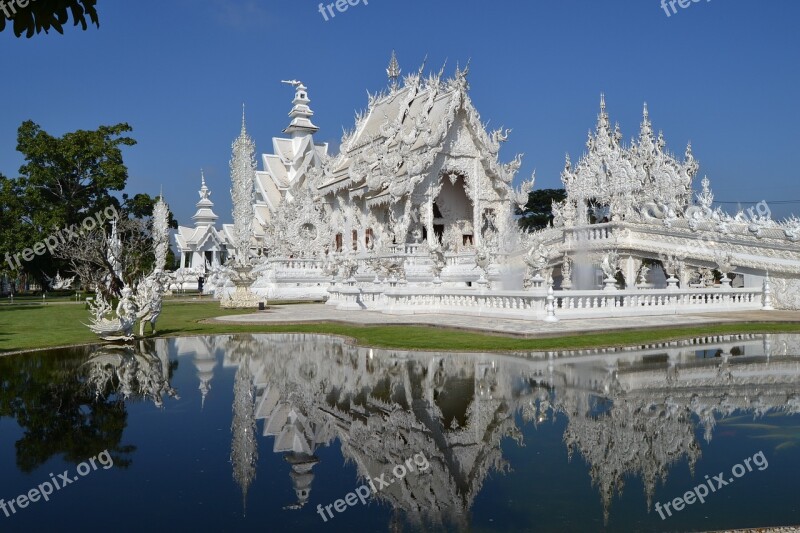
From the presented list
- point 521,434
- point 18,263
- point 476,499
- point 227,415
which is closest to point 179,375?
point 227,415

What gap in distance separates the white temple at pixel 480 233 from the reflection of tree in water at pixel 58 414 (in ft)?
32.2

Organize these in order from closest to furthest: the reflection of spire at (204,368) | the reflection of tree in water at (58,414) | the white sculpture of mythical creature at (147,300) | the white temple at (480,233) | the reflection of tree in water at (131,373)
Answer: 1. the reflection of tree in water at (58,414)
2. the reflection of tree in water at (131,373)
3. the reflection of spire at (204,368)
4. the white sculpture of mythical creature at (147,300)
5. the white temple at (480,233)

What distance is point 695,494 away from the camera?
444 cm

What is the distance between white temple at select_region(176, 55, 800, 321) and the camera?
61.7 feet

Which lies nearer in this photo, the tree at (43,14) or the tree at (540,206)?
the tree at (43,14)

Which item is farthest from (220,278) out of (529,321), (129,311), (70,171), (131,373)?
(131,373)

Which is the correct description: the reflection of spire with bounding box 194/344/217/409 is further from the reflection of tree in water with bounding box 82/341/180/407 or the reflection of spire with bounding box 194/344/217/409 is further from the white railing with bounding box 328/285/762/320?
the white railing with bounding box 328/285/762/320

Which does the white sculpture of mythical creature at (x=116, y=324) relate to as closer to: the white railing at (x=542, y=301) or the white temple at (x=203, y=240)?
the white railing at (x=542, y=301)

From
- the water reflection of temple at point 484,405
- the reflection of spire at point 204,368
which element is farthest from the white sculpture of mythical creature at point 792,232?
the reflection of spire at point 204,368

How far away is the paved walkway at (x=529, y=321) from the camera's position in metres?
12.9

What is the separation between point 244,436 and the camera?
20.0 ft

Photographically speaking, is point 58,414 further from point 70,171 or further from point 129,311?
point 70,171

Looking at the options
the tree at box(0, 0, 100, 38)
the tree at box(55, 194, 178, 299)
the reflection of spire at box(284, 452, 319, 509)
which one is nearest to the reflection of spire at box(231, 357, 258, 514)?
the reflection of spire at box(284, 452, 319, 509)

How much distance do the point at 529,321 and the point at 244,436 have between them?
382 inches
